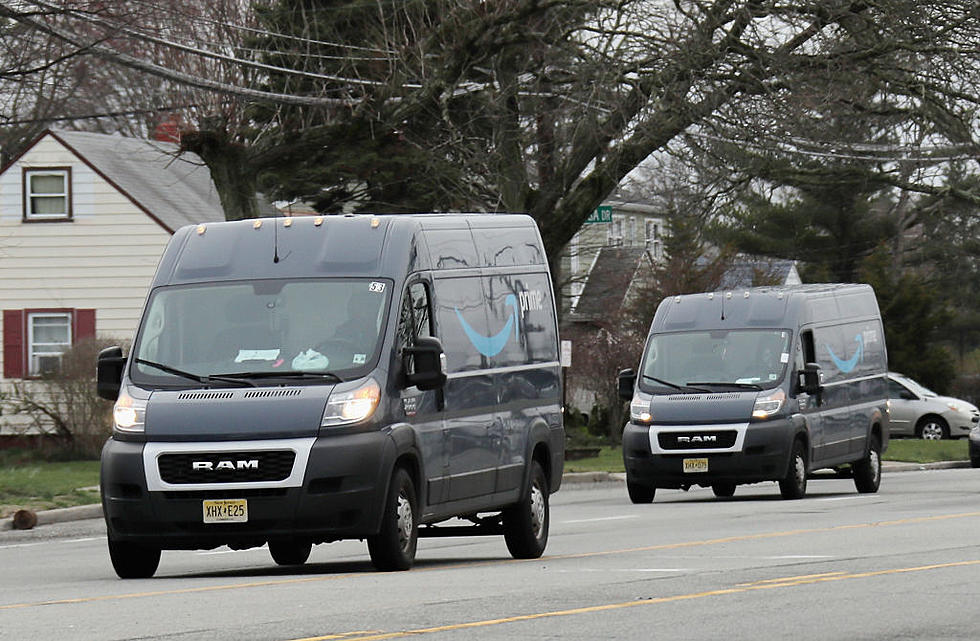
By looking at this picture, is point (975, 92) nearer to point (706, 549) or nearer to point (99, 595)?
point (706, 549)

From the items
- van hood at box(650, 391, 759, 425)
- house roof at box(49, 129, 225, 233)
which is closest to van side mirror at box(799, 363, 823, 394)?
van hood at box(650, 391, 759, 425)

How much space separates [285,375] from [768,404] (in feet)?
37.7

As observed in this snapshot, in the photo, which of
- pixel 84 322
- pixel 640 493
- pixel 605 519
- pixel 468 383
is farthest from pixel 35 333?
pixel 468 383

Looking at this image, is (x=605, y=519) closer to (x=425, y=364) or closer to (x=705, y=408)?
(x=705, y=408)

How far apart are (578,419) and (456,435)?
3541cm

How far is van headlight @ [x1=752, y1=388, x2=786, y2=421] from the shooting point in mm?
23172

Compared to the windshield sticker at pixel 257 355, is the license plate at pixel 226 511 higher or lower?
lower

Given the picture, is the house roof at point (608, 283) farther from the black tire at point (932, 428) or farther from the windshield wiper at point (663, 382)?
the windshield wiper at point (663, 382)

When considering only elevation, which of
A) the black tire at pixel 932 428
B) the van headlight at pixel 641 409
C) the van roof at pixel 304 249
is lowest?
the black tire at pixel 932 428

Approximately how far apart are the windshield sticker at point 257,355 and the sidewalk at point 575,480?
8168 millimetres

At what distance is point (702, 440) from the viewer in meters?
23.1

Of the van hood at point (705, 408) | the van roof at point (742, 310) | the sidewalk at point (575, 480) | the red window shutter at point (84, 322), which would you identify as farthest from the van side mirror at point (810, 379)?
the red window shutter at point (84, 322)

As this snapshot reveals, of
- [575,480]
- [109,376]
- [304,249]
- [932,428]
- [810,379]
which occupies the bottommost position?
[932,428]

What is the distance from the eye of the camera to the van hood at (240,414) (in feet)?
40.5
